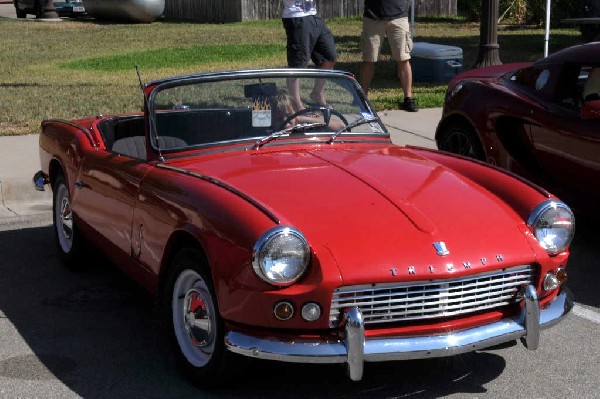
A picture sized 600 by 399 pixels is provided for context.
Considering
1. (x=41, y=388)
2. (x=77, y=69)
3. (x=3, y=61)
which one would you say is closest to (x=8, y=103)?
(x=77, y=69)

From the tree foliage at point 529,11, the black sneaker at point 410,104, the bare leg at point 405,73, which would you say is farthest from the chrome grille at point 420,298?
the tree foliage at point 529,11

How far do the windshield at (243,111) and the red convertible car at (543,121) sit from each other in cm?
159

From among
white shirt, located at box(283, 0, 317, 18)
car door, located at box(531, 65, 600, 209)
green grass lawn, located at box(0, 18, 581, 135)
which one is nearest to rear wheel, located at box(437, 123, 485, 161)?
car door, located at box(531, 65, 600, 209)

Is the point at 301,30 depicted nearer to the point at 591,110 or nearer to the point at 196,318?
the point at 591,110

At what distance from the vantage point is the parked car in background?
29.8m

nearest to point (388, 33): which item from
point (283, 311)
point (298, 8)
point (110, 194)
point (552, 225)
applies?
point (298, 8)

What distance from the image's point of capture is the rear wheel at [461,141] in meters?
7.42

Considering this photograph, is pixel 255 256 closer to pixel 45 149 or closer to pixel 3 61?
pixel 45 149

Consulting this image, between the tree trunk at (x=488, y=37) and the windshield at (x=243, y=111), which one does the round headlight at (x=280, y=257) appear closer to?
the windshield at (x=243, y=111)

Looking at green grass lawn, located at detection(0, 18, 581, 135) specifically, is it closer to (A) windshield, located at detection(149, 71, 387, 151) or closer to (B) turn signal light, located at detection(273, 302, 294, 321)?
(A) windshield, located at detection(149, 71, 387, 151)

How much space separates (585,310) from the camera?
545 centimetres

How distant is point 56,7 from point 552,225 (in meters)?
27.5

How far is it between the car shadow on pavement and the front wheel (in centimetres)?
10

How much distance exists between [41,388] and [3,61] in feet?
45.5
